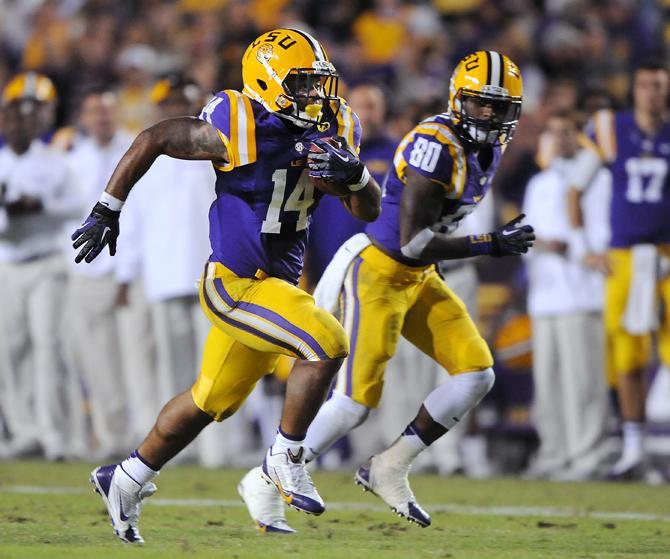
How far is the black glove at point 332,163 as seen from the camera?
4852 millimetres

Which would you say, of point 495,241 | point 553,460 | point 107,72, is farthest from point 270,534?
point 107,72

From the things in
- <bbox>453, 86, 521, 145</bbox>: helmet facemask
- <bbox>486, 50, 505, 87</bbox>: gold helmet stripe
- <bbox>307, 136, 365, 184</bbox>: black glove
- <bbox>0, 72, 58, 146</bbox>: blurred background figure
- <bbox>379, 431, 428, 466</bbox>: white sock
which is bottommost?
<bbox>379, 431, 428, 466</bbox>: white sock

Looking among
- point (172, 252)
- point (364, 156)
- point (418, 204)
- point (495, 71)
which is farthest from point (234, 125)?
point (172, 252)

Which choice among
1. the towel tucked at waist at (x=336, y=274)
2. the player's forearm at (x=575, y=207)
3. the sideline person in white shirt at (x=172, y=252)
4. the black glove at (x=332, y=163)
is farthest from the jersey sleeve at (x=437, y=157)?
the sideline person in white shirt at (x=172, y=252)

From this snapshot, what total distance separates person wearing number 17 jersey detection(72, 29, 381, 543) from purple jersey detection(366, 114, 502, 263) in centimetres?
61

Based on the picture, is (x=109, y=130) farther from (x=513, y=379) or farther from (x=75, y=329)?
(x=513, y=379)

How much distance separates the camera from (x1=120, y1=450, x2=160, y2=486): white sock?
514 centimetres

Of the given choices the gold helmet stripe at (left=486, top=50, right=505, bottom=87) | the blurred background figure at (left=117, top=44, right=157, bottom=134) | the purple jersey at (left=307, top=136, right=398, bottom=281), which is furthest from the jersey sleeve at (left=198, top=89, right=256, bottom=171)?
the blurred background figure at (left=117, top=44, right=157, bottom=134)

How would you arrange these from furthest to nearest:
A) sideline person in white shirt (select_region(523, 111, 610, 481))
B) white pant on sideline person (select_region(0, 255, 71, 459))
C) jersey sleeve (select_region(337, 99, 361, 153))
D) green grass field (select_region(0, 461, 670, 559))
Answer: white pant on sideline person (select_region(0, 255, 71, 459))
sideline person in white shirt (select_region(523, 111, 610, 481))
jersey sleeve (select_region(337, 99, 361, 153))
green grass field (select_region(0, 461, 670, 559))

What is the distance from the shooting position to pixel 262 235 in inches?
201

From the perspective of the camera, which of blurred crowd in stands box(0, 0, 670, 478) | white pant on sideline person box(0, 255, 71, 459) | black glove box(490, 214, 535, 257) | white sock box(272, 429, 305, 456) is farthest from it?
white pant on sideline person box(0, 255, 71, 459)

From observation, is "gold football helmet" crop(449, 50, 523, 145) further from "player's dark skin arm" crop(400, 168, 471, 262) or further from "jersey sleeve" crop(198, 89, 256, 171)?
"jersey sleeve" crop(198, 89, 256, 171)

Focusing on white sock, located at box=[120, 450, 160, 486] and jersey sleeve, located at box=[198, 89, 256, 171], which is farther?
white sock, located at box=[120, 450, 160, 486]

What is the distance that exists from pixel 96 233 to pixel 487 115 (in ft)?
5.93
